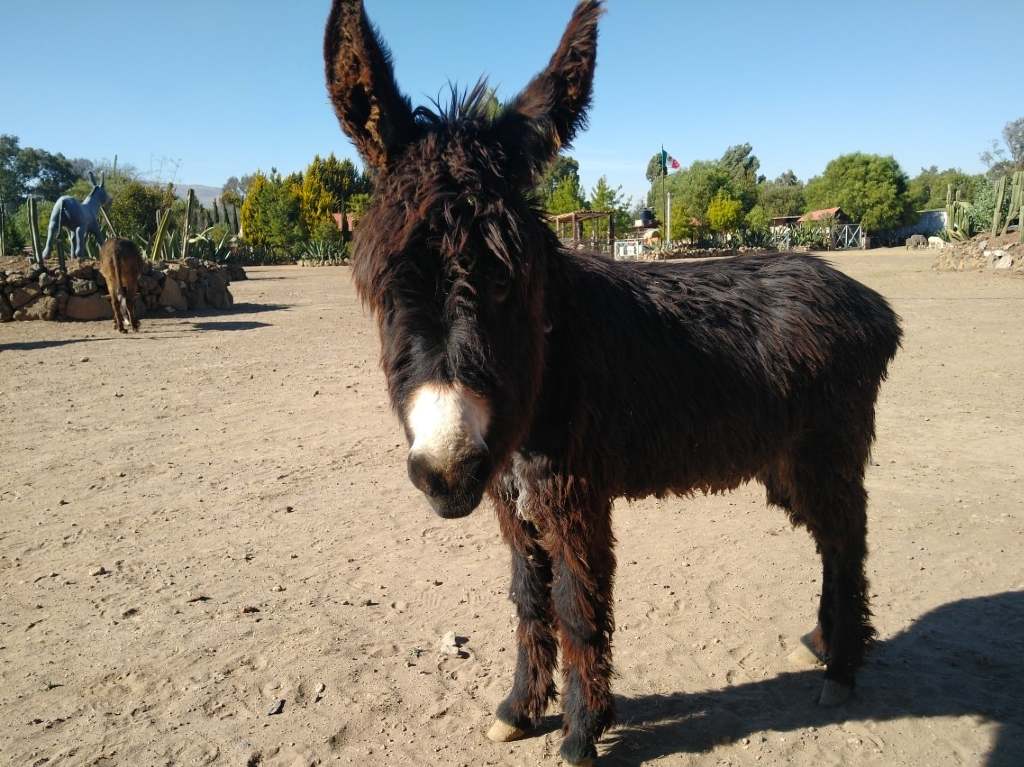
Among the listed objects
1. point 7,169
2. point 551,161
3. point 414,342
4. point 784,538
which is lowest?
point 784,538

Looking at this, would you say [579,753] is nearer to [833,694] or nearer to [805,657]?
[833,694]

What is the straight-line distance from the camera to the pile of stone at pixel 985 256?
2264 centimetres

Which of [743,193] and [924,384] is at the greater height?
[743,193]

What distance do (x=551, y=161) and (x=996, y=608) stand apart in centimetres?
407

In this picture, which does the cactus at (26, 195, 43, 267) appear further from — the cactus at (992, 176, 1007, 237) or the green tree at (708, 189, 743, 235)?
the green tree at (708, 189, 743, 235)

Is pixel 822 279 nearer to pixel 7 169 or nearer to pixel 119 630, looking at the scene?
pixel 119 630

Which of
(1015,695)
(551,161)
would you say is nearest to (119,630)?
(551,161)

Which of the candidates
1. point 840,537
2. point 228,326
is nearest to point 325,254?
point 228,326

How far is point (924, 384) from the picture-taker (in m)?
9.12

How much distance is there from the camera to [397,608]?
4168mm

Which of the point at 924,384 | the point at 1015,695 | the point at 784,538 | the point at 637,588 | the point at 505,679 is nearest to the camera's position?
the point at 1015,695

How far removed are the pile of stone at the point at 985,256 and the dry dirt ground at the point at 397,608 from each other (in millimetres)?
19418

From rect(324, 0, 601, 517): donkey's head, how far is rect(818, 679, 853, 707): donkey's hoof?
94.4 inches

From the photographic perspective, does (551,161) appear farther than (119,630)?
No
